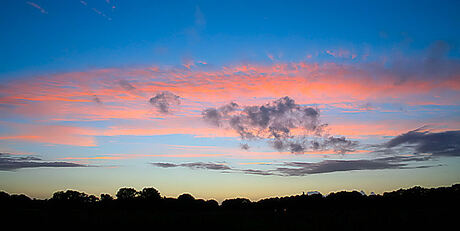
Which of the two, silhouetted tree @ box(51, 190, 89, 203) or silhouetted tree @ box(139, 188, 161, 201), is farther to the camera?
silhouetted tree @ box(139, 188, 161, 201)

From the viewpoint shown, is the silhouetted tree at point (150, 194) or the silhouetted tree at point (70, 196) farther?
the silhouetted tree at point (150, 194)

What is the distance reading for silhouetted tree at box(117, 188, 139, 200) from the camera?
177825 mm

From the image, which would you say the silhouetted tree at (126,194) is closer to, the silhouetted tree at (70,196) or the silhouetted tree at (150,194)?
the silhouetted tree at (150,194)

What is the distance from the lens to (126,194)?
7072 inches

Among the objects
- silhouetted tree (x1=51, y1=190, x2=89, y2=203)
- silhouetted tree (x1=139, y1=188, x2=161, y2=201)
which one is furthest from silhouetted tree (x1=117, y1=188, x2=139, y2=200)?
silhouetted tree (x1=51, y1=190, x2=89, y2=203)

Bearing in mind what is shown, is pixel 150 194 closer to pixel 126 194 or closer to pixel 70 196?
pixel 126 194

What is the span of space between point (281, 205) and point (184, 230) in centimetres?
15902

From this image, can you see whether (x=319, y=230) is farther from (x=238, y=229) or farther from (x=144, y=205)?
(x=144, y=205)

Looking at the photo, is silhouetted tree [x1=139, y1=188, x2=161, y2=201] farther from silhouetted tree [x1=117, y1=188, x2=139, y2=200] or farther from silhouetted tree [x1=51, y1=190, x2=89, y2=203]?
silhouetted tree [x1=51, y1=190, x2=89, y2=203]

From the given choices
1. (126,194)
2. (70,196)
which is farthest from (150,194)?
(70,196)

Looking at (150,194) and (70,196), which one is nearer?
(70,196)

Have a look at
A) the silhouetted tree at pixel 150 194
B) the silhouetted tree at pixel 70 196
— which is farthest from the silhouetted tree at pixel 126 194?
the silhouetted tree at pixel 70 196

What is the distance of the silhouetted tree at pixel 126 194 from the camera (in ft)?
583

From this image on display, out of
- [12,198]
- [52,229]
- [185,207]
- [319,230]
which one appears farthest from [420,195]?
[12,198]
